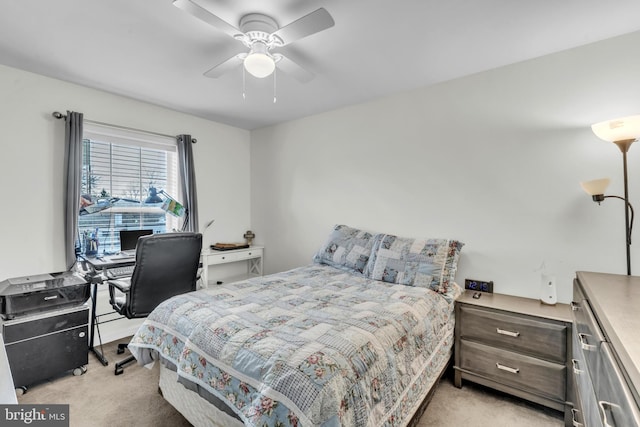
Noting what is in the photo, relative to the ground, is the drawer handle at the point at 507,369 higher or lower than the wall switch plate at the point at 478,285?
lower

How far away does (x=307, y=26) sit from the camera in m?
1.58

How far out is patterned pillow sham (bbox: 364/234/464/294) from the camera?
7.74 feet

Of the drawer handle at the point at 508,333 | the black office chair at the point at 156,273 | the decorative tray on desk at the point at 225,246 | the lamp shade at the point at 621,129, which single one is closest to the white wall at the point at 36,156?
the black office chair at the point at 156,273

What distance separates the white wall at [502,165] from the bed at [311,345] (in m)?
0.41

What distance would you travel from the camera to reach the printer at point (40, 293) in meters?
2.12

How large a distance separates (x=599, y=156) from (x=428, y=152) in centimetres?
120

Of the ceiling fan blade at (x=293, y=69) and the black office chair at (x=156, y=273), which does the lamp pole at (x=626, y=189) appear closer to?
the ceiling fan blade at (x=293, y=69)

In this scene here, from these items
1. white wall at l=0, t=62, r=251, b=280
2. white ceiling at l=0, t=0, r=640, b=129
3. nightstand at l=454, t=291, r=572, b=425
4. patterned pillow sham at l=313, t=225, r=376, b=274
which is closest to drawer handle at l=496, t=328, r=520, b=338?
nightstand at l=454, t=291, r=572, b=425

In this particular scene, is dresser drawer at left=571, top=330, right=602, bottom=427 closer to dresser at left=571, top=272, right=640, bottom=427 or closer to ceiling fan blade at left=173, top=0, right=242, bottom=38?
dresser at left=571, top=272, right=640, bottom=427

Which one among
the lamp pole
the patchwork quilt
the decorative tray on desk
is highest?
the lamp pole

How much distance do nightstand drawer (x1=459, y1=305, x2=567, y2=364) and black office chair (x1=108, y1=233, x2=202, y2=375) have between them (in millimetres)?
2261

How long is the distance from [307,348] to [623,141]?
2218 mm

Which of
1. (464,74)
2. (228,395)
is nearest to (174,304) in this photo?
(228,395)

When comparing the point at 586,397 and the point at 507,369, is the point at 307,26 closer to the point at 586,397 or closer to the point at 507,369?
the point at 586,397
